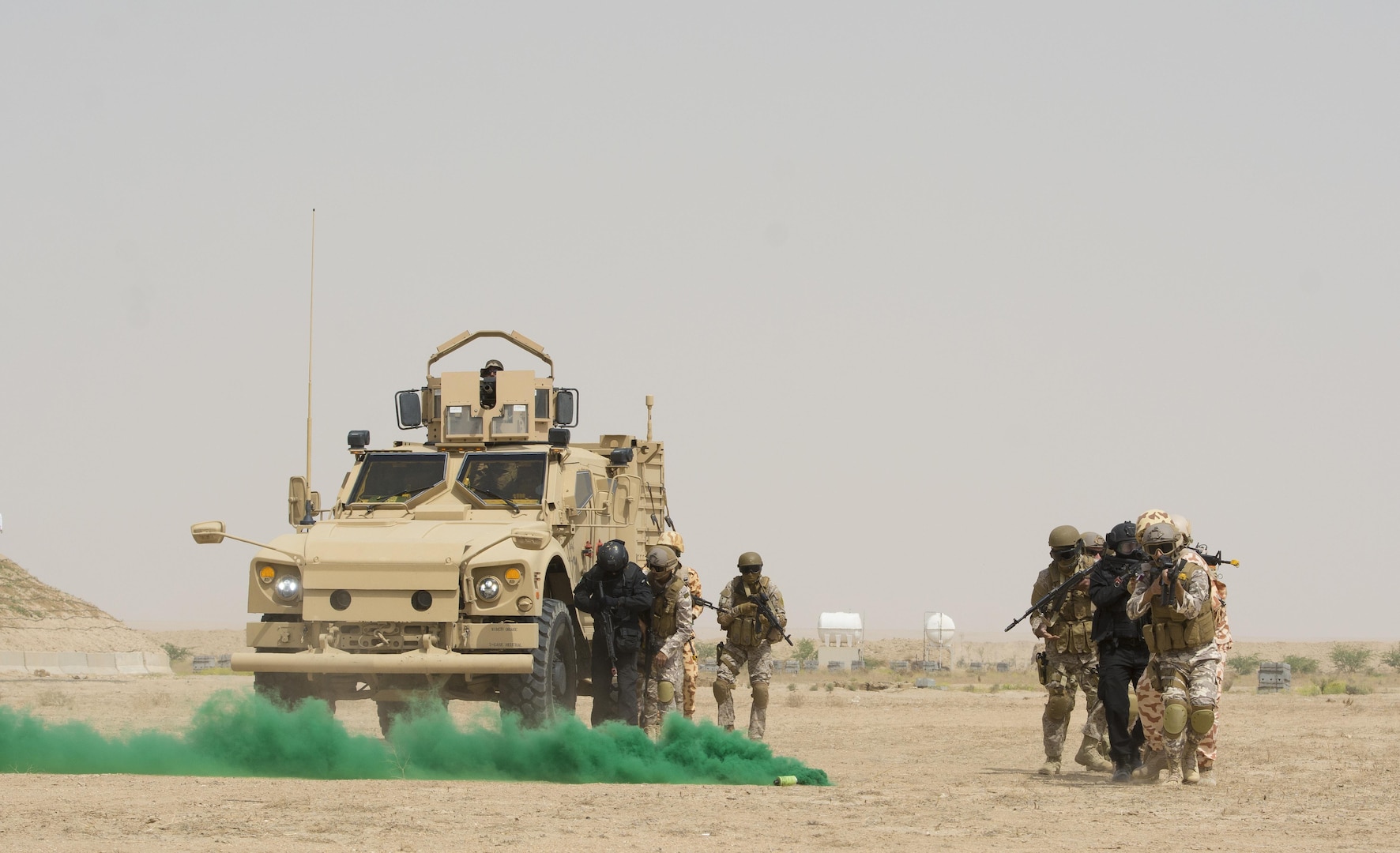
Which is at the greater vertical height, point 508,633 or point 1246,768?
point 508,633

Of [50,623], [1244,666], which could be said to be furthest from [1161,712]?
[1244,666]

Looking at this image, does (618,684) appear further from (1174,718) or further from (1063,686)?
(1174,718)

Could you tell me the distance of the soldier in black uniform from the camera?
41.6ft

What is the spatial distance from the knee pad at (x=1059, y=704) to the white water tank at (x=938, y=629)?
58630 mm

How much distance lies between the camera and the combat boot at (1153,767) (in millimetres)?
12391

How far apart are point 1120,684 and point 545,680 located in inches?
175

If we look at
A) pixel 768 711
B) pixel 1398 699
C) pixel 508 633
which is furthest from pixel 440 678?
pixel 1398 699

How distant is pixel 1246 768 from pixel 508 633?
6.54m

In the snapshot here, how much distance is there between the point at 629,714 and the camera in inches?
571

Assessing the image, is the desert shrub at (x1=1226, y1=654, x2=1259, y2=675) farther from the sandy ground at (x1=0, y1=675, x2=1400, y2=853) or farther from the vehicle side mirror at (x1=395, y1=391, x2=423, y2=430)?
the vehicle side mirror at (x1=395, y1=391, x2=423, y2=430)

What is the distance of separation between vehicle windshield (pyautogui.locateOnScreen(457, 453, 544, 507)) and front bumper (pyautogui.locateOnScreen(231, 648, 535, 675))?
233 cm

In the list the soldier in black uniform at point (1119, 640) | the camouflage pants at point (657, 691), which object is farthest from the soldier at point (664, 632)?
the soldier in black uniform at point (1119, 640)

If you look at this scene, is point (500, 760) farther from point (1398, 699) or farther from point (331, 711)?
point (1398, 699)

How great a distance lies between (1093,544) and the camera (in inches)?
555
